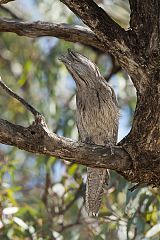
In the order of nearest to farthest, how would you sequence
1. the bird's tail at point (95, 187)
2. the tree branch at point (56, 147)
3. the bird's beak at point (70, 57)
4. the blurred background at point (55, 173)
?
the tree branch at point (56, 147), the bird's beak at point (70, 57), the bird's tail at point (95, 187), the blurred background at point (55, 173)

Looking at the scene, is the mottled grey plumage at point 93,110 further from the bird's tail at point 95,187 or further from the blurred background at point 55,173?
the blurred background at point 55,173

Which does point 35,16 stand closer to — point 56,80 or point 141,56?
point 56,80

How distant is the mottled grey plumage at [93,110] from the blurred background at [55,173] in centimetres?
27

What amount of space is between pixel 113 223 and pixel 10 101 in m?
1.92

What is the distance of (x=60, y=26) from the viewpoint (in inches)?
127

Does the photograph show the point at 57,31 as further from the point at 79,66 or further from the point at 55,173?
the point at 55,173

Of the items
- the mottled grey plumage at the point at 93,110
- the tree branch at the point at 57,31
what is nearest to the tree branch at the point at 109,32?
the tree branch at the point at 57,31

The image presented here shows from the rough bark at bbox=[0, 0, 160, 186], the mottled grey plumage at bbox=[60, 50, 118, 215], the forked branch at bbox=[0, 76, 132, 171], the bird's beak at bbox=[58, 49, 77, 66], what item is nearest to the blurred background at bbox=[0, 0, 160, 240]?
the mottled grey plumage at bbox=[60, 50, 118, 215]

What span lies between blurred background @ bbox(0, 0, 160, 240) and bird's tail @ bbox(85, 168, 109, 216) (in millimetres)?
381

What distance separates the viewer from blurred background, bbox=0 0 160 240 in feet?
14.4

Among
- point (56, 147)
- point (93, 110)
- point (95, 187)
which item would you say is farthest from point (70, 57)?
point (56, 147)

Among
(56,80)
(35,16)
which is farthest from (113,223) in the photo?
(35,16)

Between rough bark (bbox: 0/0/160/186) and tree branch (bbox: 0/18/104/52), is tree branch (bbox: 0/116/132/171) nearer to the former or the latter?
rough bark (bbox: 0/0/160/186)

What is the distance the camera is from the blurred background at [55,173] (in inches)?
173
